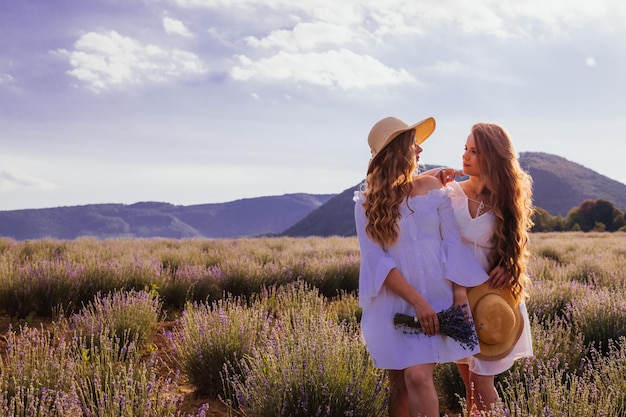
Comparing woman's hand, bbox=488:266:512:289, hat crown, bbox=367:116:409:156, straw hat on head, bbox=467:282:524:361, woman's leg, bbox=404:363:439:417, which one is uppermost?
hat crown, bbox=367:116:409:156

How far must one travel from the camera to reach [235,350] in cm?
414

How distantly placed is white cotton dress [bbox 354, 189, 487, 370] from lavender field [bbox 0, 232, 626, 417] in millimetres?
354

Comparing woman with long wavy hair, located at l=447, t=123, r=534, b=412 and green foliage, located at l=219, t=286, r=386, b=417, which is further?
green foliage, located at l=219, t=286, r=386, b=417

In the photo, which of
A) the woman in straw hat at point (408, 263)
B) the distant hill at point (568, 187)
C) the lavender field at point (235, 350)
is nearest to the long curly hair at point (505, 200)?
the woman in straw hat at point (408, 263)

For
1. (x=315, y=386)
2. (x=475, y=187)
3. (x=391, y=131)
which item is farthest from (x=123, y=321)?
(x=475, y=187)

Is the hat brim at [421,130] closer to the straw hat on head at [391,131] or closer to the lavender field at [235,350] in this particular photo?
the straw hat on head at [391,131]

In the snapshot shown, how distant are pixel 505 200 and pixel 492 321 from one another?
657 mm

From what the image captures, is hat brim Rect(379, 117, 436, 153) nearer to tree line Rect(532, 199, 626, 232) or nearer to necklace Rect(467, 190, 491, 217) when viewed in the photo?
necklace Rect(467, 190, 491, 217)

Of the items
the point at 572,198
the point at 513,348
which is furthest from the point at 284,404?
the point at 572,198

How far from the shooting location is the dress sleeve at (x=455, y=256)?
2607 mm

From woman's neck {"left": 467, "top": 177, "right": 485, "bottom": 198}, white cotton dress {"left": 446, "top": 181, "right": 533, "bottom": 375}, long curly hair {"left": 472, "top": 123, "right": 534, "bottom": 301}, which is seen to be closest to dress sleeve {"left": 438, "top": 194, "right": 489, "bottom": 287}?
white cotton dress {"left": 446, "top": 181, "right": 533, "bottom": 375}

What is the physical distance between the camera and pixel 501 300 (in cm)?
270

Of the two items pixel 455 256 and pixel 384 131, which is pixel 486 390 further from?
pixel 384 131

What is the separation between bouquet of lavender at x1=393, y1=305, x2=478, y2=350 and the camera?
2.49 m
